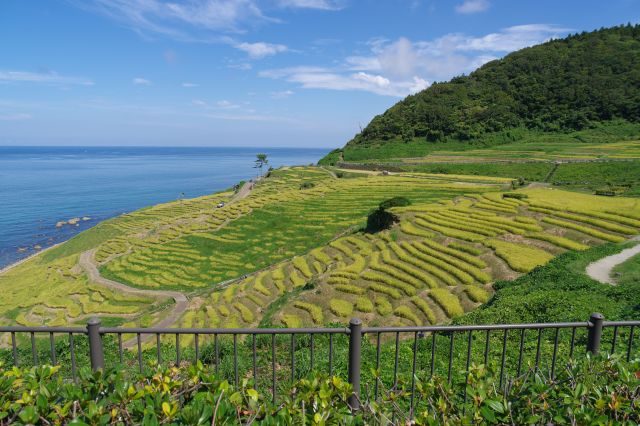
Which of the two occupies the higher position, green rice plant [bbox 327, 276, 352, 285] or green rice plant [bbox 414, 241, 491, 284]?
green rice plant [bbox 414, 241, 491, 284]

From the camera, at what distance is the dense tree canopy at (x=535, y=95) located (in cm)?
7844

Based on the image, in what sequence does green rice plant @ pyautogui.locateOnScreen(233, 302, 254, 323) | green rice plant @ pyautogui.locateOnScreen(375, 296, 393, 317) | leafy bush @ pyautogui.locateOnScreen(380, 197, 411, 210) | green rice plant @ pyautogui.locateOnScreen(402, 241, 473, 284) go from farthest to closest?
1. leafy bush @ pyautogui.locateOnScreen(380, 197, 411, 210)
2. green rice plant @ pyautogui.locateOnScreen(233, 302, 254, 323)
3. green rice plant @ pyautogui.locateOnScreen(402, 241, 473, 284)
4. green rice plant @ pyautogui.locateOnScreen(375, 296, 393, 317)

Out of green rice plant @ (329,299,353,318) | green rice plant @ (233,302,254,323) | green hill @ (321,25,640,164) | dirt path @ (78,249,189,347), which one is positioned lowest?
dirt path @ (78,249,189,347)

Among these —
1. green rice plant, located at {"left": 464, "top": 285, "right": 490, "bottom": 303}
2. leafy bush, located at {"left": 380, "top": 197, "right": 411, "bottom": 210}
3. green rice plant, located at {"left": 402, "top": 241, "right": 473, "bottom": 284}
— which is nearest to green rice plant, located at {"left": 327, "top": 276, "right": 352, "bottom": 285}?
green rice plant, located at {"left": 402, "top": 241, "right": 473, "bottom": 284}

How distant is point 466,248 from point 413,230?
5.05m

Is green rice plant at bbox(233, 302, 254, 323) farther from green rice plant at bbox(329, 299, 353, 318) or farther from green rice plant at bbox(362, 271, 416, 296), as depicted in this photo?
green rice plant at bbox(362, 271, 416, 296)

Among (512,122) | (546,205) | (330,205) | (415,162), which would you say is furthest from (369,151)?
(546,205)

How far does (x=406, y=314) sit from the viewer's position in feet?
58.0

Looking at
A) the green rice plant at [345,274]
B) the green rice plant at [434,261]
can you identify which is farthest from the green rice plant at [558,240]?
the green rice plant at [345,274]

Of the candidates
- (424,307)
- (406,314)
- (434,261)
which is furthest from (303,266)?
(424,307)

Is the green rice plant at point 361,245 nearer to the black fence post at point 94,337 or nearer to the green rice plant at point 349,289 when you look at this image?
the green rice plant at point 349,289

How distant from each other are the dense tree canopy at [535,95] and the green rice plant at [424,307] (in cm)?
7276

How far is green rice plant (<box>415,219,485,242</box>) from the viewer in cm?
2400

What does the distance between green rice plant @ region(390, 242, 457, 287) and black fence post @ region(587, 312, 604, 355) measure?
1584 cm
